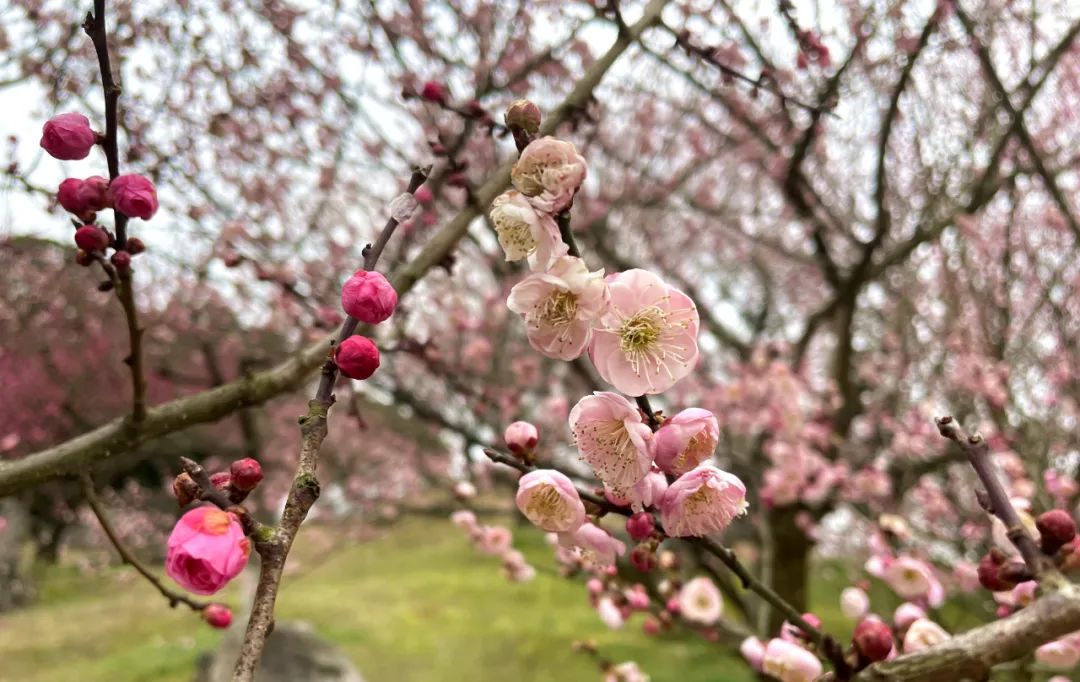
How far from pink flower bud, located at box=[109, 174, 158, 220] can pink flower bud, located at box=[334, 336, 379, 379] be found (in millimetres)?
397

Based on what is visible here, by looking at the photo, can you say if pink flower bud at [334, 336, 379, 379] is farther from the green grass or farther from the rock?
the rock

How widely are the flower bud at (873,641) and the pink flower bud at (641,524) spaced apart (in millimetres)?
276

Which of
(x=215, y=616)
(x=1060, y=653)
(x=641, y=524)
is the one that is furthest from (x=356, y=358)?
(x=1060, y=653)

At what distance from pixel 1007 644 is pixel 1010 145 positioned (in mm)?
4914

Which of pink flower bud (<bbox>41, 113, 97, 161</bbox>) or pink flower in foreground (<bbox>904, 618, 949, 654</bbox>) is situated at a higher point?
pink flower bud (<bbox>41, 113, 97, 161</bbox>)

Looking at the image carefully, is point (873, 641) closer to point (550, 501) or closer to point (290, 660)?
point (550, 501)

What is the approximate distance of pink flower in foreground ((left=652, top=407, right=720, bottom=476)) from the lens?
0.85 meters

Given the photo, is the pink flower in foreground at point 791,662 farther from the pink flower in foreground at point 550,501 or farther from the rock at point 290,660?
the rock at point 290,660

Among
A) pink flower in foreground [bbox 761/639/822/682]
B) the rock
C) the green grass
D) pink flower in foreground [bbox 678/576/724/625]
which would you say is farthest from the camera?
the green grass

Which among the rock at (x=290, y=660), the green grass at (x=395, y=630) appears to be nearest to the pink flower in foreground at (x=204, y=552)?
the green grass at (x=395, y=630)

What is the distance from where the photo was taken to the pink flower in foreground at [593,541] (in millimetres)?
1031

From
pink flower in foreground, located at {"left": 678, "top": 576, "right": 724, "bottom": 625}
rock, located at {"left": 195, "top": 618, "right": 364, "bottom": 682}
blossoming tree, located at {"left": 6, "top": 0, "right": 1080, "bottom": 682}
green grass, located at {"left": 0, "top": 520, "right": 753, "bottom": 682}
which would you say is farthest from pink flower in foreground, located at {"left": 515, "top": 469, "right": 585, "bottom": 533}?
rock, located at {"left": 195, "top": 618, "right": 364, "bottom": 682}

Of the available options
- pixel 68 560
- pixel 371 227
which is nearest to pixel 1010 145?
pixel 371 227

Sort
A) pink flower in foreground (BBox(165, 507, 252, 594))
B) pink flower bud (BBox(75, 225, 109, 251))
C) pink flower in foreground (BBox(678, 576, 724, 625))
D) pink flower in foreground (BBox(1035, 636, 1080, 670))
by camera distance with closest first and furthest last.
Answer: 1. pink flower in foreground (BBox(165, 507, 252, 594))
2. pink flower bud (BBox(75, 225, 109, 251))
3. pink flower in foreground (BBox(1035, 636, 1080, 670))
4. pink flower in foreground (BBox(678, 576, 724, 625))
